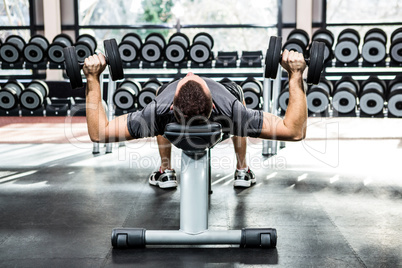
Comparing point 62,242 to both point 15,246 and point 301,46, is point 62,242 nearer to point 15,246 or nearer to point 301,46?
point 15,246

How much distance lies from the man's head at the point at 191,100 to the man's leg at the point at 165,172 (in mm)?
988

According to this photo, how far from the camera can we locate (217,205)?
2.54 metres

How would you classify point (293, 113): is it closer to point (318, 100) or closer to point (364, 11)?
point (318, 100)

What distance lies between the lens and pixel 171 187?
2850mm

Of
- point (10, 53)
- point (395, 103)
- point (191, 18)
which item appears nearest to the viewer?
point (395, 103)

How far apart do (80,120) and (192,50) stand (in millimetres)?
2500

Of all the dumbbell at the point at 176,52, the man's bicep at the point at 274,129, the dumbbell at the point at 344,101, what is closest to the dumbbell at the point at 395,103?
the dumbbell at the point at 344,101

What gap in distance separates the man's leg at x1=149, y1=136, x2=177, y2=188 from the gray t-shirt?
2.57 feet

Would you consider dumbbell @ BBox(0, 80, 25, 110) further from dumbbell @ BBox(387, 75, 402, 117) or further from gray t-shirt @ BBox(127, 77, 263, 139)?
dumbbell @ BBox(387, 75, 402, 117)

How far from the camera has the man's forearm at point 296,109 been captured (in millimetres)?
1900

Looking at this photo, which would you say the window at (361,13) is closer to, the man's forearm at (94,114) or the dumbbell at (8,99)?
the dumbbell at (8,99)

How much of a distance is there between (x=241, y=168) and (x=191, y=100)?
49.2 inches

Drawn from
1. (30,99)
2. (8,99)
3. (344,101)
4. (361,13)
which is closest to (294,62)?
(344,101)

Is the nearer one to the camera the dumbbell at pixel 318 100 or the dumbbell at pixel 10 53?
the dumbbell at pixel 318 100
